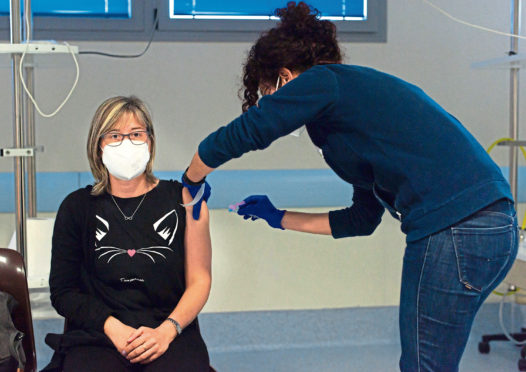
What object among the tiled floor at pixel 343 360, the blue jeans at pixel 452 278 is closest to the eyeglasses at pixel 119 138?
the blue jeans at pixel 452 278

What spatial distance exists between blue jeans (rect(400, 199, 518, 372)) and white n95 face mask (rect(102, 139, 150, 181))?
83 cm

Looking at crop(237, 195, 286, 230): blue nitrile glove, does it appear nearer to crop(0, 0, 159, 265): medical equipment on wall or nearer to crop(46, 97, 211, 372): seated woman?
crop(46, 97, 211, 372): seated woman

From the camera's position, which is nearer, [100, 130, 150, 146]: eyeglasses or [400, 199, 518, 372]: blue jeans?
[400, 199, 518, 372]: blue jeans

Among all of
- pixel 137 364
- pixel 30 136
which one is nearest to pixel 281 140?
pixel 30 136

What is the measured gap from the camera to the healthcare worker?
1.25 metres

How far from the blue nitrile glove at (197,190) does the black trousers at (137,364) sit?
1.16ft

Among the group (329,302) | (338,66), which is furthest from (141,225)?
(329,302)

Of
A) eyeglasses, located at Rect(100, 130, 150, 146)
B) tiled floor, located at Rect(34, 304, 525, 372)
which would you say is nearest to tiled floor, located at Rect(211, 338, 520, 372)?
tiled floor, located at Rect(34, 304, 525, 372)

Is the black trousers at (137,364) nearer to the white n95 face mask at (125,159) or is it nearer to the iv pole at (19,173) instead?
the white n95 face mask at (125,159)

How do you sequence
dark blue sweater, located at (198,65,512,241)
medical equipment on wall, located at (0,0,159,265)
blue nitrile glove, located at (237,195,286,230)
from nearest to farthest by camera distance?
dark blue sweater, located at (198,65,512,241) → blue nitrile glove, located at (237,195,286,230) → medical equipment on wall, located at (0,0,159,265)

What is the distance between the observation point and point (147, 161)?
1.81 m

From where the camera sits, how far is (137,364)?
5.45 feet

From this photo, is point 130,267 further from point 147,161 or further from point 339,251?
point 339,251

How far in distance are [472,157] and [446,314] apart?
321 millimetres
